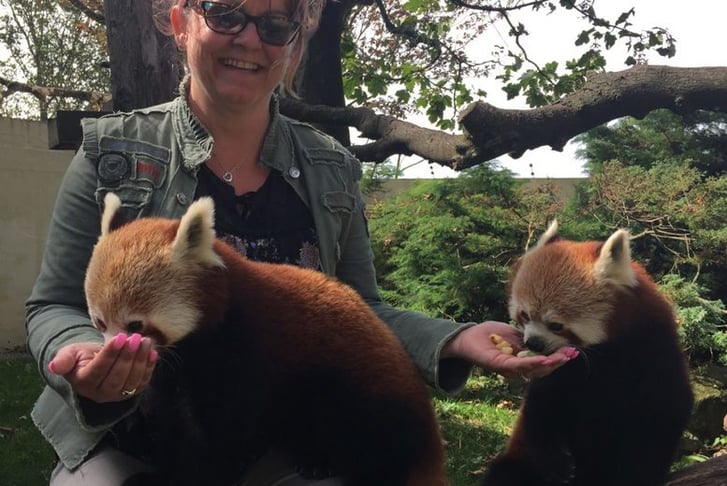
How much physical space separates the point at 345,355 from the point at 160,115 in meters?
0.85

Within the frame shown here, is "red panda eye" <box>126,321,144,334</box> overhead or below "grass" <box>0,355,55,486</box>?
overhead

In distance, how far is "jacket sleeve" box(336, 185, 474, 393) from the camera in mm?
1804

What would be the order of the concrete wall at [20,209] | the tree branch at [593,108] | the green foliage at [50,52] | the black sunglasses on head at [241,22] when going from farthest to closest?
the green foliage at [50,52], the concrete wall at [20,209], the tree branch at [593,108], the black sunglasses on head at [241,22]

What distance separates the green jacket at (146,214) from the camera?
155 cm

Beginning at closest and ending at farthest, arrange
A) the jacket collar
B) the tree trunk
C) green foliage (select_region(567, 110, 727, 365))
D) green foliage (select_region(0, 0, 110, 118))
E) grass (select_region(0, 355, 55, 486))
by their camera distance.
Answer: the jacket collar → the tree trunk → grass (select_region(0, 355, 55, 486)) → green foliage (select_region(567, 110, 727, 365)) → green foliage (select_region(0, 0, 110, 118))

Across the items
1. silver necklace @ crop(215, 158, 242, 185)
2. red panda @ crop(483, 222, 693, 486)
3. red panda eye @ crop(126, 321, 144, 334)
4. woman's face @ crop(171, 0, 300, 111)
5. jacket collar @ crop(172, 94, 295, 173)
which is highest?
woman's face @ crop(171, 0, 300, 111)

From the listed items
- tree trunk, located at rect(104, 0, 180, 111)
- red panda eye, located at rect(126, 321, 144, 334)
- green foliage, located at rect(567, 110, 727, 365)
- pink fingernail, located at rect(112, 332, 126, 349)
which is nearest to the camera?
pink fingernail, located at rect(112, 332, 126, 349)

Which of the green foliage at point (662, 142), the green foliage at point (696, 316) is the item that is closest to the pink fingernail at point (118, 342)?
the green foliage at point (696, 316)

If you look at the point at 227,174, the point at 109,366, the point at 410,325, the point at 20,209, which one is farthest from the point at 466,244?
the point at 20,209

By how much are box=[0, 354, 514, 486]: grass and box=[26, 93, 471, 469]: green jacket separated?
249cm

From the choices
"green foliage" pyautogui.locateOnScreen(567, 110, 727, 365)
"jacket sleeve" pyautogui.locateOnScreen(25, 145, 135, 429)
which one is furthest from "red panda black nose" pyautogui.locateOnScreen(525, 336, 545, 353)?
"green foliage" pyautogui.locateOnScreen(567, 110, 727, 365)

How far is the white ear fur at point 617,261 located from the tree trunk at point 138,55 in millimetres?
1923

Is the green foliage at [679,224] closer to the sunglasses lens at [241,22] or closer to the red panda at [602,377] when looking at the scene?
the red panda at [602,377]

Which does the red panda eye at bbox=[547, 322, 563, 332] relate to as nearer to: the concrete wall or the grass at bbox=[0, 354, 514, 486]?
the grass at bbox=[0, 354, 514, 486]
